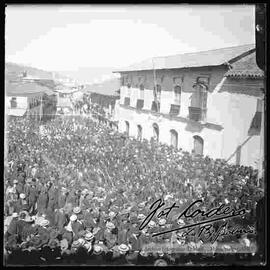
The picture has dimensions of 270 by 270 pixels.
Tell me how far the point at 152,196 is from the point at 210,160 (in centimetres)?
145

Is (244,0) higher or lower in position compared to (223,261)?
higher

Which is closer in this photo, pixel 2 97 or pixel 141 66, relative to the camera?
pixel 2 97

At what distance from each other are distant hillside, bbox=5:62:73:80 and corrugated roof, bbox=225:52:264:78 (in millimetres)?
3494

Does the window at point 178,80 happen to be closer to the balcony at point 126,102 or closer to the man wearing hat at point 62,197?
the balcony at point 126,102

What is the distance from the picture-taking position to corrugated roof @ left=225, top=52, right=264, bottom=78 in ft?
21.4

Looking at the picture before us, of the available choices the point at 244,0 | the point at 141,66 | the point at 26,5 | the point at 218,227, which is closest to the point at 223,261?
the point at 218,227

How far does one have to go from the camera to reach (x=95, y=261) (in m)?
6.45

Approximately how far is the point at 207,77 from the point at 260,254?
3.77 m

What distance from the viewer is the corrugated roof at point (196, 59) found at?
6570mm

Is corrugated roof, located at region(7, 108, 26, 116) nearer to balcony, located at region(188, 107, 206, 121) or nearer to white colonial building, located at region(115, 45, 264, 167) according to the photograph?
white colonial building, located at region(115, 45, 264, 167)

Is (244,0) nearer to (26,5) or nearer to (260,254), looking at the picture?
(26,5)

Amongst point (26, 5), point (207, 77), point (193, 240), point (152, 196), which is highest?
point (26, 5)

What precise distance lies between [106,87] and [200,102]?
2.01 metres
